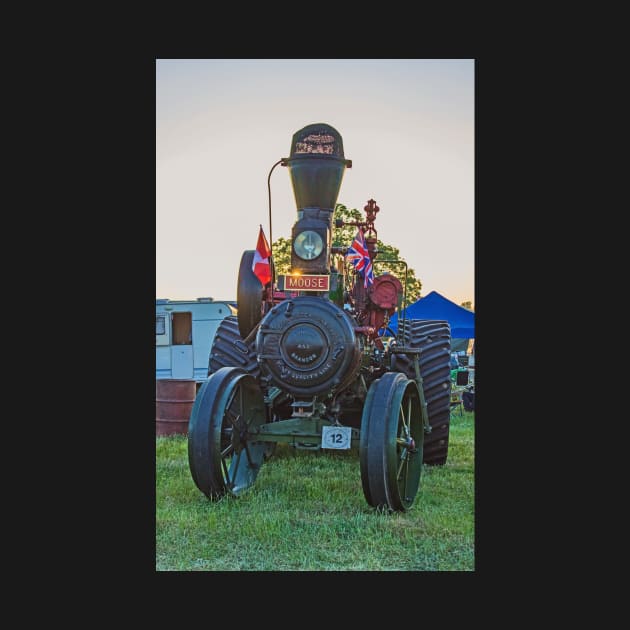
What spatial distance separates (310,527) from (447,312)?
1212 centimetres

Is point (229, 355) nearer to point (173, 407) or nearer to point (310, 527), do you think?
point (173, 407)

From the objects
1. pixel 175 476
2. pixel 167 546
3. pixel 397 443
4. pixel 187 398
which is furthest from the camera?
pixel 187 398

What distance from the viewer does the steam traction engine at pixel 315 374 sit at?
5.93 meters

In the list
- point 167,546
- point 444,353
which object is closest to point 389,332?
point 444,353

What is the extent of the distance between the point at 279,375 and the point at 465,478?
7.24 ft

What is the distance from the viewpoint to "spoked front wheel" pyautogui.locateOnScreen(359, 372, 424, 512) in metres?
5.67

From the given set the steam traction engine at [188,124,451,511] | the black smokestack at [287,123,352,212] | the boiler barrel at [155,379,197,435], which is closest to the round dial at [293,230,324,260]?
the steam traction engine at [188,124,451,511]

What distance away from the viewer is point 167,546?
5258 millimetres

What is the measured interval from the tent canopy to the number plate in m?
10.8

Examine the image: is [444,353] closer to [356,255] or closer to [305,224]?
[356,255]

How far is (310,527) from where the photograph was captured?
5.63m

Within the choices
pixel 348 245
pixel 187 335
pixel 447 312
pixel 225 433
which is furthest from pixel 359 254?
pixel 447 312

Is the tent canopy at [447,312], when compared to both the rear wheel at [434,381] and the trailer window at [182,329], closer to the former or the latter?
the trailer window at [182,329]

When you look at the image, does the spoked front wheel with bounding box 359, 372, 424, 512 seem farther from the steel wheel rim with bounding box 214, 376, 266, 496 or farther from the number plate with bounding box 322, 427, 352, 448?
the steel wheel rim with bounding box 214, 376, 266, 496
